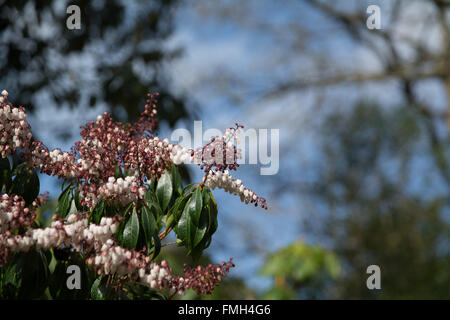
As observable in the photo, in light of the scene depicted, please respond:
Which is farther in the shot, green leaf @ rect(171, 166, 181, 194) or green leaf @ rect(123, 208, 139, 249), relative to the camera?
green leaf @ rect(171, 166, 181, 194)

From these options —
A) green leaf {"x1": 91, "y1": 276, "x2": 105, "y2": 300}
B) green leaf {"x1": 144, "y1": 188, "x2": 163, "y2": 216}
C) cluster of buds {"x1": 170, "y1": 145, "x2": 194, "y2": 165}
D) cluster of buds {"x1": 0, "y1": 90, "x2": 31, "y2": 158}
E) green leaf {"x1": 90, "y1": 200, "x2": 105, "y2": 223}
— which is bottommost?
green leaf {"x1": 91, "y1": 276, "x2": 105, "y2": 300}

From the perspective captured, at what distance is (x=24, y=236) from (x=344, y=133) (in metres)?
14.1

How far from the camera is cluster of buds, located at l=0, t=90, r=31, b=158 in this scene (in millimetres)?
1703

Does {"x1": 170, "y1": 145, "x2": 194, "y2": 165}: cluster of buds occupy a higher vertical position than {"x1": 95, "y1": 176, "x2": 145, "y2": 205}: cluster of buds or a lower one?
higher

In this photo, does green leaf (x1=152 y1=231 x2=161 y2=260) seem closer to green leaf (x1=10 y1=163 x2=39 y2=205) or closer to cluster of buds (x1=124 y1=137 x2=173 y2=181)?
cluster of buds (x1=124 y1=137 x2=173 y2=181)

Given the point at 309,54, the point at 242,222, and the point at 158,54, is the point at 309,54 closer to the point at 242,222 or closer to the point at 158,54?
the point at 242,222

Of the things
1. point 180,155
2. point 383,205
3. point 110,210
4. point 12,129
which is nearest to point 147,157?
point 180,155

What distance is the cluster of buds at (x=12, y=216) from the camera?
1.62m

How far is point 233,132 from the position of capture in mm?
1718

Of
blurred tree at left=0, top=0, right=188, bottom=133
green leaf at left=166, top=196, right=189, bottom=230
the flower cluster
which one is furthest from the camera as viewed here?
blurred tree at left=0, top=0, right=188, bottom=133

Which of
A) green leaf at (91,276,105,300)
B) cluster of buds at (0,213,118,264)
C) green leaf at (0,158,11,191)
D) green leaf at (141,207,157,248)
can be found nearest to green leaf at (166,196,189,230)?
green leaf at (141,207,157,248)

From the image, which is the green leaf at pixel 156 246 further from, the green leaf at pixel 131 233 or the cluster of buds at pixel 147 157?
the cluster of buds at pixel 147 157

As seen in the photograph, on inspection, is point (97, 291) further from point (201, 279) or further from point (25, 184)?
point (25, 184)

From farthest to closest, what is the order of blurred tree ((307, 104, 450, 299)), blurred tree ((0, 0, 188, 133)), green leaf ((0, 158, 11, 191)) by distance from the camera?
blurred tree ((307, 104, 450, 299))
blurred tree ((0, 0, 188, 133))
green leaf ((0, 158, 11, 191))
